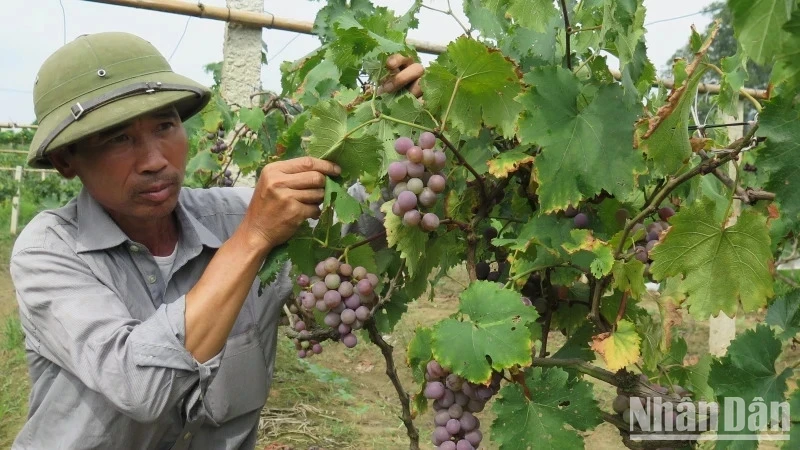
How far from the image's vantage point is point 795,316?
152cm

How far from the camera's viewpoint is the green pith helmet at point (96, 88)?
1.91 m

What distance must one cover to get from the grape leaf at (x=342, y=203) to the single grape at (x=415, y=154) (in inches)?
7.6

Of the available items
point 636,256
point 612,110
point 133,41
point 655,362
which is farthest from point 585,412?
point 133,41

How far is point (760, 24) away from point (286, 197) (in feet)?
3.20

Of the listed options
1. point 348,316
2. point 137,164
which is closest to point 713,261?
point 348,316

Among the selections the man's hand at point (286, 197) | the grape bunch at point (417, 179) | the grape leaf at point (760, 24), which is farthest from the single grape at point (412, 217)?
the grape leaf at point (760, 24)

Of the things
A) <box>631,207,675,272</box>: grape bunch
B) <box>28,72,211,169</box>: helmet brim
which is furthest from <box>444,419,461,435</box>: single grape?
<box>28,72,211,169</box>: helmet brim

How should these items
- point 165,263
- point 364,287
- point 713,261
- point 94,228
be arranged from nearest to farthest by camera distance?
point 713,261 → point 364,287 → point 94,228 → point 165,263

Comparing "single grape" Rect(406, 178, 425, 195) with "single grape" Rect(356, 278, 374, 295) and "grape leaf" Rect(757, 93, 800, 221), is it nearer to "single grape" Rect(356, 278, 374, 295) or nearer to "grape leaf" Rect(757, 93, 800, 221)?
"single grape" Rect(356, 278, 374, 295)

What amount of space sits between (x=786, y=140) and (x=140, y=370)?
53.5 inches

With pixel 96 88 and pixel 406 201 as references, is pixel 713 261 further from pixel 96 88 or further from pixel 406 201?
pixel 96 88

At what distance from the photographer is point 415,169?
146 cm

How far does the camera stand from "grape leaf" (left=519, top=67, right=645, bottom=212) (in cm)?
144

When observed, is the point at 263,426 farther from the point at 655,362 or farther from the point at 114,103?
the point at 655,362
